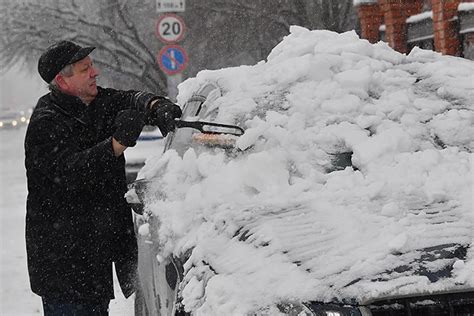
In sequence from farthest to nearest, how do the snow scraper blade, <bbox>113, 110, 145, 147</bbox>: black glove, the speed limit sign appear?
the speed limit sign < the snow scraper blade < <bbox>113, 110, 145, 147</bbox>: black glove

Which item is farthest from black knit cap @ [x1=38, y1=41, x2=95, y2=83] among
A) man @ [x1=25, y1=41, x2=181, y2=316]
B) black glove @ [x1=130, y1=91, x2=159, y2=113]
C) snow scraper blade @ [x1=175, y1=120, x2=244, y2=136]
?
snow scraper blade @ [x1=175, y1=120, x2=244, y2=136]

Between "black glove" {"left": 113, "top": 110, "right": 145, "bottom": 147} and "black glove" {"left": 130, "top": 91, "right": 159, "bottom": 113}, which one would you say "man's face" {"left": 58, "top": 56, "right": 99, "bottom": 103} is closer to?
"black glove" {"left": 130, "top": 91, "right": 159, "bottom": 113}

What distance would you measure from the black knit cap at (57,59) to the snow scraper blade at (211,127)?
1.75ft

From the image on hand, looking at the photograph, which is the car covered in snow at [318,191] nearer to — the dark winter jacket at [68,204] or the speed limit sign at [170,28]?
the dark winter jacket at [68,204]

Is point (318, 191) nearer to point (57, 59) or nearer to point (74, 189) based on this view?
point (74, 189)

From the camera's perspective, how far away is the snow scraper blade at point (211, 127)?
3.86 m

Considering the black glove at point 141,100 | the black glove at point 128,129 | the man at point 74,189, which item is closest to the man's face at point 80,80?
the man at point 74,189

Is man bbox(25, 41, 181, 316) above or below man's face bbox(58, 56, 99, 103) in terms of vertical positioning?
below

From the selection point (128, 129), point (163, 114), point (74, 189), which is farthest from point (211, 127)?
point (74, 189)

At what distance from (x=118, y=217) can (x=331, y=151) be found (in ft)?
3.22

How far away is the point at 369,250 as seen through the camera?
3.02 m

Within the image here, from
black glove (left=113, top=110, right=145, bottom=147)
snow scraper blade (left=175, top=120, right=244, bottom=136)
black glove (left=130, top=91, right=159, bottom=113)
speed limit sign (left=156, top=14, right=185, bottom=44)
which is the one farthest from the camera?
speed limit sign (left=156, top=14, right=185, bottom=44)

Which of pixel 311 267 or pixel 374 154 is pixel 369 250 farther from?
pixel 374 154

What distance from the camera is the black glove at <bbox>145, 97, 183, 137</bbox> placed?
3932 mm
